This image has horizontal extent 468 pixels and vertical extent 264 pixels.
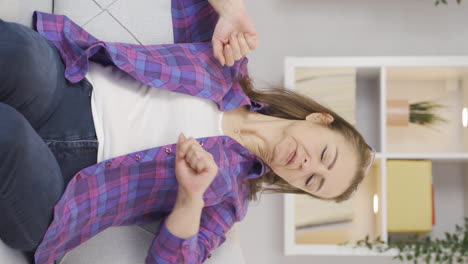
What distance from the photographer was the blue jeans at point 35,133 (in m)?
0.98

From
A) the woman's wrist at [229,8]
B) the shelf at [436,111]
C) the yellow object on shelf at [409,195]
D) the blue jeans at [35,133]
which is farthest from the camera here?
the shelf at [436,111]

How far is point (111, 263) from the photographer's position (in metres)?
1.48

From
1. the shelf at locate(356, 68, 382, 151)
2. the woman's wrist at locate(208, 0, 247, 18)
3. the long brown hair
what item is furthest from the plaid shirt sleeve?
the shelf at locate(356, 68, 382, 151)

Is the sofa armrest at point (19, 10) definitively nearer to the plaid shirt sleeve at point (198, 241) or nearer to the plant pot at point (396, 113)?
the plaid shirt sleeve at point (198, 241)

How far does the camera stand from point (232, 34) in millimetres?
1346

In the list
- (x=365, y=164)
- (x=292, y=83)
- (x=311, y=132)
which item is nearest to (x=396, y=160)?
(x=292, y=83)

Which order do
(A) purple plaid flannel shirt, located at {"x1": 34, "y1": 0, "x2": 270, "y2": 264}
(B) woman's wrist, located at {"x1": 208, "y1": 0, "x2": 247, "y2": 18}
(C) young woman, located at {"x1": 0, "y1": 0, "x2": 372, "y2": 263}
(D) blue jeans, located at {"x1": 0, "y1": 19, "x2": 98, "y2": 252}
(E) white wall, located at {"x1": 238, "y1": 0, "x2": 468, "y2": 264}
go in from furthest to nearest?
(E) white wall, located at {"x1": 238, "y1": 0, "x2": 468, "y2": 264} → (B) woman's wrist, located at {"x1": 208, "y1": 0, "x2": 247, "y2": 18} → (A) purple plaid flannel shirt, located at {"x1": 34, "y1": 0, "x2": 270, "y2": 264} → (C) young woman, located at {"x1": 0, "y1": 0, "x2": 372, "y2": 263} → (D) blue jeans, located at {"x1": 0, "y1": 19, "x2": 98, "y2": 252}

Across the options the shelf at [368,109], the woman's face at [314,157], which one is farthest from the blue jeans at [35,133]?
the shelf at [368,109]

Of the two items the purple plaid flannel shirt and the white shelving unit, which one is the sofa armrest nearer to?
the purple plaid flannel shirt

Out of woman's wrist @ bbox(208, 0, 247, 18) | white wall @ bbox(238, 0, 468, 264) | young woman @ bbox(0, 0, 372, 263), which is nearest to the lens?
young woman @ bbox(0, 0, 372, 263)

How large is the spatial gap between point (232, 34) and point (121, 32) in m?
0.47

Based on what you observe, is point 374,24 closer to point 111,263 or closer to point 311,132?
point 311,132

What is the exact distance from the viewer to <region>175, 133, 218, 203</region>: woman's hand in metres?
1.17

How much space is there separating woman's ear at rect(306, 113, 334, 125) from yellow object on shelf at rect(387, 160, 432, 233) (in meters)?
0.84
